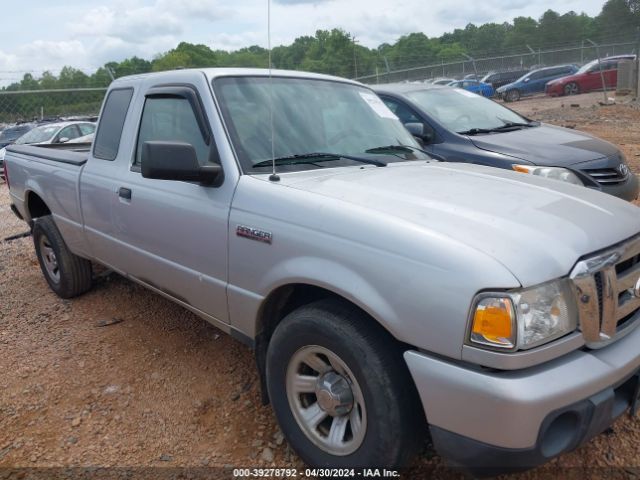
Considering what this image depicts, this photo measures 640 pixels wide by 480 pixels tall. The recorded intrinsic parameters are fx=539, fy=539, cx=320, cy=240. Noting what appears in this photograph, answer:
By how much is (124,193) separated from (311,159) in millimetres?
1328

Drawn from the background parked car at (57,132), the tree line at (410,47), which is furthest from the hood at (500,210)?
the background parked car at (57,132)

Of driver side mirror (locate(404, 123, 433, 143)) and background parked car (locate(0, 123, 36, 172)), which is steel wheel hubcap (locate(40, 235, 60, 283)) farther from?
background parked car (locate(0, 123, 36, 172))

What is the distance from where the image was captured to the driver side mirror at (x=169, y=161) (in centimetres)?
256

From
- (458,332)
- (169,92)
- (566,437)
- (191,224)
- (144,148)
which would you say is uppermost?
(169,92)

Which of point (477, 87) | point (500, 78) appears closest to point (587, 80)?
point (477, 87)

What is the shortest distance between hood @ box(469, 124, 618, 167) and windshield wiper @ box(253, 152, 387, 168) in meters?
2.59

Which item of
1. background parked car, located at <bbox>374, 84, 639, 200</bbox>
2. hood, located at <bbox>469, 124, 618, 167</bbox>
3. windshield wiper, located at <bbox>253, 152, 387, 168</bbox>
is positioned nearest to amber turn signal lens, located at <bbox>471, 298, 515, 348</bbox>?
windshield wiper, located at <bbox>253, 152, 387, 168</bbox>

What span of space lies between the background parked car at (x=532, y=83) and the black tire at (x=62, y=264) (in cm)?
2334

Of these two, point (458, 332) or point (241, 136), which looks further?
point (241, 136)

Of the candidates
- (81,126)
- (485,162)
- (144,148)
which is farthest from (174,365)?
(81,126)

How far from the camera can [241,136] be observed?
289 centimetres

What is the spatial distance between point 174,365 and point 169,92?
179 centimetres

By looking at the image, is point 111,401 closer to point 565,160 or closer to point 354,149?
point 354,149

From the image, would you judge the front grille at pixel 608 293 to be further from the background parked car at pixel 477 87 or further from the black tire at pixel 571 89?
the black tire at pixel 571 89
